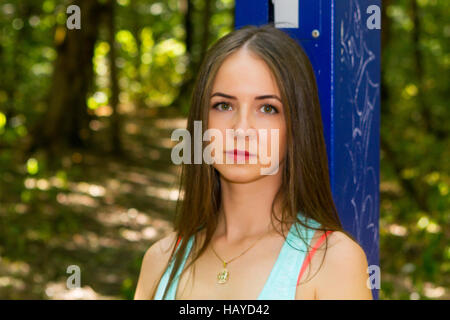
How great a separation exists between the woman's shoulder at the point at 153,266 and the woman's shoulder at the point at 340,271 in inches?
21.4

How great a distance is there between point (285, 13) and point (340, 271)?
1.01 meters

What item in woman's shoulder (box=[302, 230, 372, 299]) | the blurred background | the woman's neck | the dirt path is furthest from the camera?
the blurred background

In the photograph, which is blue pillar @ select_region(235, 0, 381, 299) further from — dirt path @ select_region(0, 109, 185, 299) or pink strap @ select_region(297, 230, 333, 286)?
dirt path @ select_region(0, 109, 185, 299)

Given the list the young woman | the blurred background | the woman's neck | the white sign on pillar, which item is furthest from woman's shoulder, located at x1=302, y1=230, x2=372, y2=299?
the blurred background

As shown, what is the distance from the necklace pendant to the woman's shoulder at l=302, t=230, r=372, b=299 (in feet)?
0.90

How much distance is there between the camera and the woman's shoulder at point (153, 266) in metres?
2.10

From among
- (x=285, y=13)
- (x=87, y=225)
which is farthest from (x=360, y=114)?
(x=87, y=225)

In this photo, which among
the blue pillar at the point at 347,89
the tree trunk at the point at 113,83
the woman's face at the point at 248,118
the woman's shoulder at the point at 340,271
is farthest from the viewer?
the tree trunk at the point at 113,83

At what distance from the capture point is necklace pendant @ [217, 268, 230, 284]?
192cm

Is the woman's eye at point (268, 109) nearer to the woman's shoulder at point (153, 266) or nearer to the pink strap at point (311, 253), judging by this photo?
the pink strap at point (311, 253)

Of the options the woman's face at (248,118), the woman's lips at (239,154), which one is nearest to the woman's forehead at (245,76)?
the woman's face at (248,118)

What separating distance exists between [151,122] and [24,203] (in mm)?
6243
